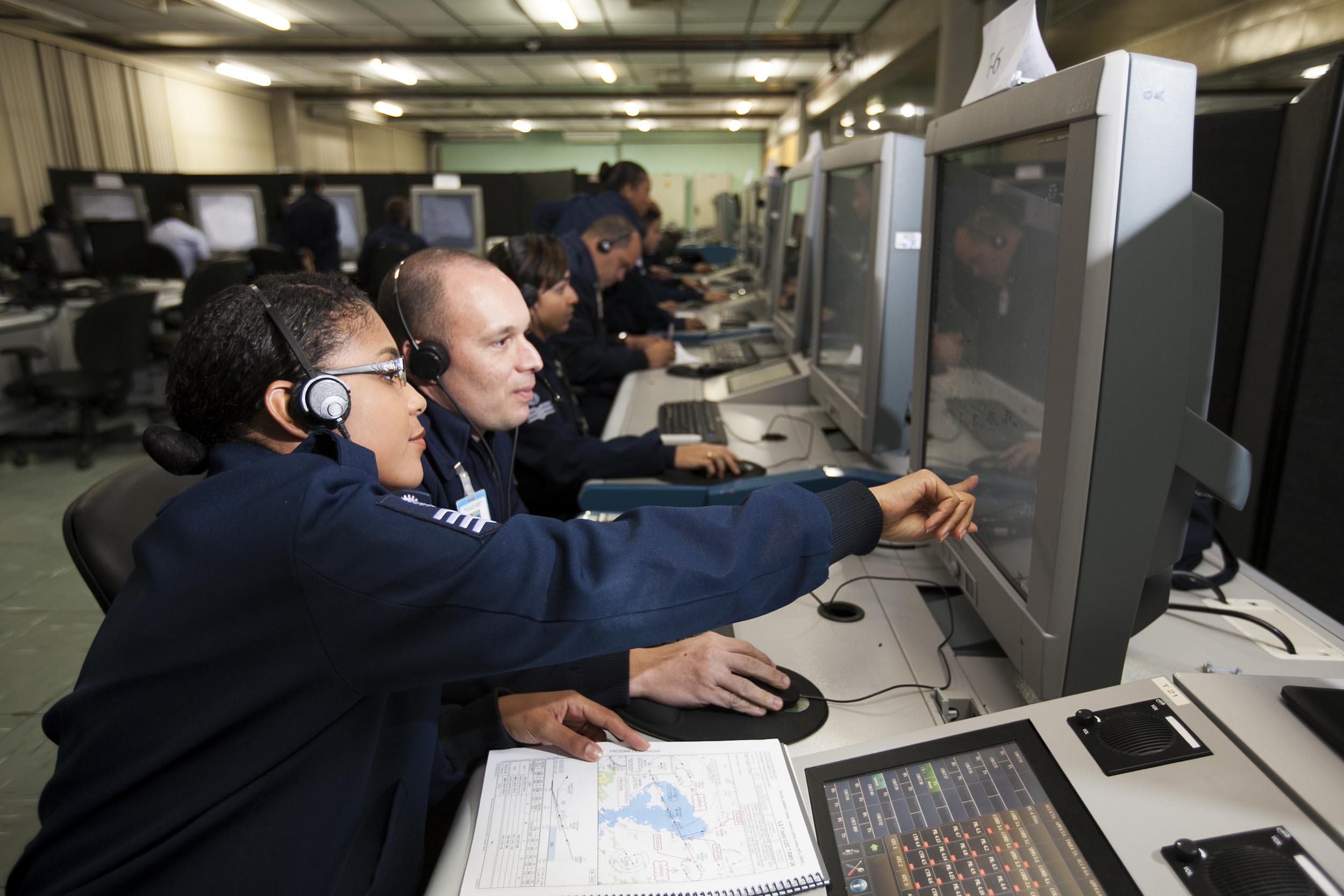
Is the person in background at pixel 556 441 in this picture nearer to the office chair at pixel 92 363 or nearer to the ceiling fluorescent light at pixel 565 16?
the office chair at pixel 92 363

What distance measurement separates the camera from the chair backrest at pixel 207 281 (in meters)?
4.08

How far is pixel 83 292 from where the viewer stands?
15.8 ft

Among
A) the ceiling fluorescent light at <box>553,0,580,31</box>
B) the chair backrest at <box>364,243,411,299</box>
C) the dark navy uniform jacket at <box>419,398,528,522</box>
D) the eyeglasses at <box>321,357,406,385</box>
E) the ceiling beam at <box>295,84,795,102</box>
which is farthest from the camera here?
the ceiling beam at <box>295,84,795,102</box>

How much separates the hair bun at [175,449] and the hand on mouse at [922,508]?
26.6 inches

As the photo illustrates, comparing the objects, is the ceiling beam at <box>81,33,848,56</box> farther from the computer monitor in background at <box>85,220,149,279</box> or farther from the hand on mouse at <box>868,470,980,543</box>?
the hand on mouse at <box>868,470,980,543</box>

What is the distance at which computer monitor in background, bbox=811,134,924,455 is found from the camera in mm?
1372

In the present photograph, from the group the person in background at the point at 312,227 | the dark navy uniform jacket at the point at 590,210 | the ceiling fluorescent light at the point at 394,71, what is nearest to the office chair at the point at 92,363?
the dark navy uniform jacket at the point at 590,210

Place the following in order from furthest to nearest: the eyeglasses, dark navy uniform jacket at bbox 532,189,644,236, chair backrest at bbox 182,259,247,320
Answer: chair backrest at bbox 182,259,247,320, dark navy uniform jacket at bbox 532,189,644,236, the eyeglasses

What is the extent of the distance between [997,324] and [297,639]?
2.72 ft

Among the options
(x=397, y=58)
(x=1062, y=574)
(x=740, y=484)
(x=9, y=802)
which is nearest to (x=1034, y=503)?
(x=1062, y=574)

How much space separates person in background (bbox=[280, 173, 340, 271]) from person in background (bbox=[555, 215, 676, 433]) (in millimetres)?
4099

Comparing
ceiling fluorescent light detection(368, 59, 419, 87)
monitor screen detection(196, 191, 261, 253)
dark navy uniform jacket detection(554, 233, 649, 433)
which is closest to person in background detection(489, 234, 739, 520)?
dark navy uniform jacket detection(554, 233, 649, 433)

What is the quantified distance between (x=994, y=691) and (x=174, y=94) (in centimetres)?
1113

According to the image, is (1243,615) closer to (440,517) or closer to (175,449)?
(440,517)
